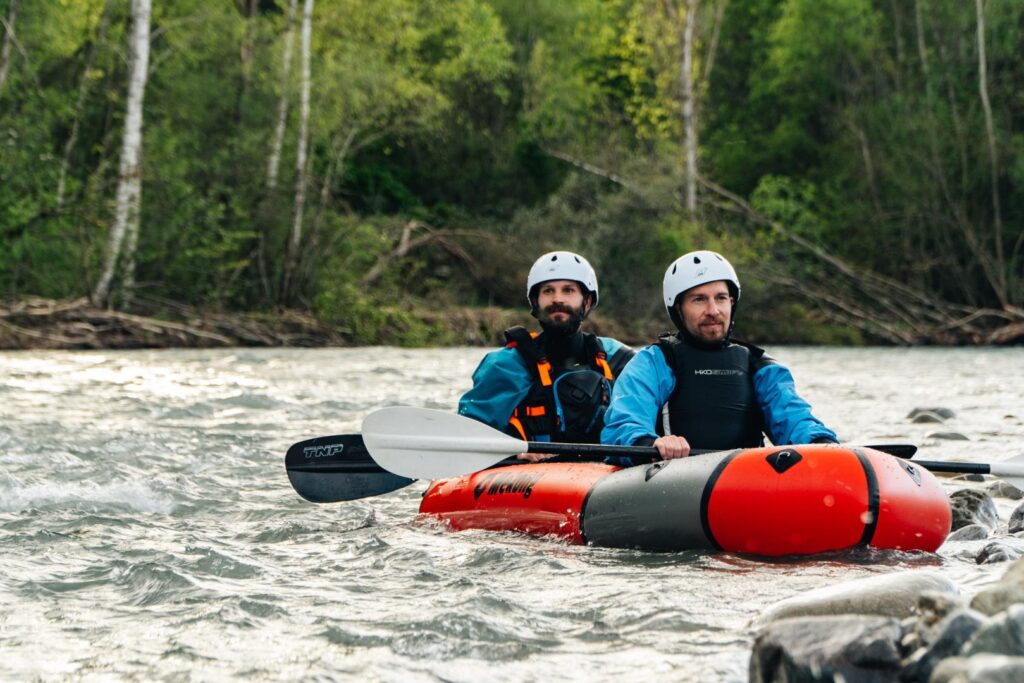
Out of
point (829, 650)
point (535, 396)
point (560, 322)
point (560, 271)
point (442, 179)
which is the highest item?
point (442, 179)

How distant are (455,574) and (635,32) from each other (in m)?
18.4

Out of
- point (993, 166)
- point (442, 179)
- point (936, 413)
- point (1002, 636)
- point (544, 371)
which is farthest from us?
point (442, 179)

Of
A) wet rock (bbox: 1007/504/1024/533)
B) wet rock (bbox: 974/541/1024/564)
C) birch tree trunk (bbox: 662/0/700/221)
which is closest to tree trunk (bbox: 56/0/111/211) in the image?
birch tree trunk (bbox: 662/0/700/221)

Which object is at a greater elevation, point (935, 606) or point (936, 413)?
point (935, 606)

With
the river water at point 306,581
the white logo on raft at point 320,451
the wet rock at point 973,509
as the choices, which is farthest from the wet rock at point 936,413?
the white logo on raft at point 320,451

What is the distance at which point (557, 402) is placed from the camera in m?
5.20

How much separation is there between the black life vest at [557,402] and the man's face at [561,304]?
0.10 meters

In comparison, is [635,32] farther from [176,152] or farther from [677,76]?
[176,152]

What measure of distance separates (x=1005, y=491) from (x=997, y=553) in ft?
5.52

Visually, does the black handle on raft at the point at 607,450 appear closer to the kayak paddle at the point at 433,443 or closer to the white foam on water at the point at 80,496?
the kayak paddle at the point at 433,443

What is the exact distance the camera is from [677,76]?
20.7 meters

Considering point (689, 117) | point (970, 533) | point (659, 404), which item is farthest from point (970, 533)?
point (689, 117)

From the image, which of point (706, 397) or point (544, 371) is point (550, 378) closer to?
point (544, 371)

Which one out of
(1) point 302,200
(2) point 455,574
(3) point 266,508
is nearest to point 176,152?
(1) point 302,200
